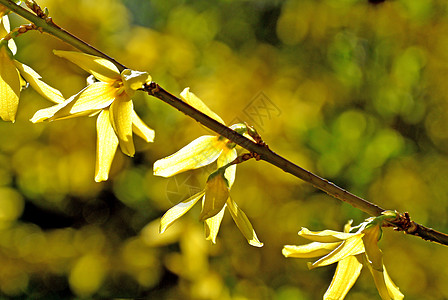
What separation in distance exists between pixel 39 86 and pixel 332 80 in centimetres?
84

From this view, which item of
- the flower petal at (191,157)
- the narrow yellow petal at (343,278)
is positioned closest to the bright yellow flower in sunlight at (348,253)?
the narrow yellow petal at (343,278)

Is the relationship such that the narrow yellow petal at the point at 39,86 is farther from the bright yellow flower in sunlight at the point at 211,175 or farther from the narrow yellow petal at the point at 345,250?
the narrow yellow petal at the point at 345,250

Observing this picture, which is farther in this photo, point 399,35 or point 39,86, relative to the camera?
point 399,35

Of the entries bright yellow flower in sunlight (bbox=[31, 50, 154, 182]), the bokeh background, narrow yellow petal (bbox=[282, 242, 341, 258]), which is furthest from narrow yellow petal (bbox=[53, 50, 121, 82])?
the bokeh background

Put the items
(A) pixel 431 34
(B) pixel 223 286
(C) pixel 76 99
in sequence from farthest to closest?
1. (A) pixel 431 34
2. (B) pixel 223 286
3. (C) pixel 76 99

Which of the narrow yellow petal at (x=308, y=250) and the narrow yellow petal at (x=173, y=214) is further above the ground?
the narrow yellow petal at (x=308, y=250)

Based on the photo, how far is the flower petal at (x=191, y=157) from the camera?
459 mm

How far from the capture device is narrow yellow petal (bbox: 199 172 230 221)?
16.8 inches

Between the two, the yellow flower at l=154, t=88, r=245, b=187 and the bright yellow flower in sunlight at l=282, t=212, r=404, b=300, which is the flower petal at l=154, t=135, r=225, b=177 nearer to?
the yellow flower at l=154, t=88, r=245, b=187

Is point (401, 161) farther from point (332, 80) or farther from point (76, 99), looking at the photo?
point (76, 99)

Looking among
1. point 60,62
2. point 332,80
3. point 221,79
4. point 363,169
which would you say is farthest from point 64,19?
point 363,169

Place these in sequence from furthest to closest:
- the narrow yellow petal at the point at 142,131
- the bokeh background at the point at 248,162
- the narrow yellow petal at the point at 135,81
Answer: the bokeh background at the point at 248,162, the narrow yellow petal at the point at 142,131, the narrow yellow petal at the point at 135,81

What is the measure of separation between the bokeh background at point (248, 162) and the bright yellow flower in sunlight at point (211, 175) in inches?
18.8

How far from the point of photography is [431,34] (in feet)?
3.80
